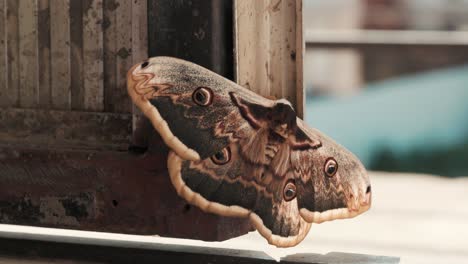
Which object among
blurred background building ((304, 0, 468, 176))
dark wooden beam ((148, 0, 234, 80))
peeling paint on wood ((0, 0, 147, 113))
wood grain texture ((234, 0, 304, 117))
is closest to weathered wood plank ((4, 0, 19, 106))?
peeling paint on wood ((0, 0, 147, 113))

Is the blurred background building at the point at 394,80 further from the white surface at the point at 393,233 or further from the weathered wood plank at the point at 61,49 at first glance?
the weathered wood plank at the point at 61,49

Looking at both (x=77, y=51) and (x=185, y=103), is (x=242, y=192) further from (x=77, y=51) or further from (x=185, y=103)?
(x=77, y=51)

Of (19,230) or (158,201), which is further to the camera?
(19,230)

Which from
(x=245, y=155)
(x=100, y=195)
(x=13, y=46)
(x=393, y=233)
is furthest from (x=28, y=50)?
(x=393, y=233)

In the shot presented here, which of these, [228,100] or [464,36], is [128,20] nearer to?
[228,100]

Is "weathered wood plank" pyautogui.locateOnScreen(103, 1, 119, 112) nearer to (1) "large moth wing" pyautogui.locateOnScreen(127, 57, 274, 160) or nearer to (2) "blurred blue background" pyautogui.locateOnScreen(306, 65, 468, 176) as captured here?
(1) "large moth wing" pyautogui.locateOnScreen(127, 57, 274, 160)

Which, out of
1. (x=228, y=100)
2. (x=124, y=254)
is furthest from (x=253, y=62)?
(x=124, y=254)
